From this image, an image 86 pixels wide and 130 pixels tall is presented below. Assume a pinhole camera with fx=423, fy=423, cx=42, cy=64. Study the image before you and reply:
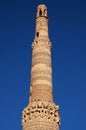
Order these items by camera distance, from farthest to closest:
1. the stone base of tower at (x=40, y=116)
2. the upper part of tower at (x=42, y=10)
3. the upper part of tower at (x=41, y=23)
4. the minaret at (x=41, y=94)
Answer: the upper part of tower at (x=42, y=10), the upper part of tower at (x=41, y=23), the minaret at (x=41, y=94), the stone base of tower at (x=40, y=116)

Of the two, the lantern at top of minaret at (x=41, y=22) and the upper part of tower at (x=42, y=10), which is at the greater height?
the upper part of tower at (x=42, y=10)

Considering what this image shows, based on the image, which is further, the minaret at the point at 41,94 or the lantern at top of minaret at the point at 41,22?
the lantern at top of minaret at the point at 41,22

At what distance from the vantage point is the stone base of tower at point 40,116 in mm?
29578

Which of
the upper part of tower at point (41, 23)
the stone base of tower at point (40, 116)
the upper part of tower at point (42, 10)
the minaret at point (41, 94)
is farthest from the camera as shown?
the upper part of tower at point (42, 10)

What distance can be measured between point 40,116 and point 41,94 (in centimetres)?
182

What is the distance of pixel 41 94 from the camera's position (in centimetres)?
3095

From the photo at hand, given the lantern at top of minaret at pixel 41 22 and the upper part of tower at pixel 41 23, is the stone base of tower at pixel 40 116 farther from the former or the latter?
the lantern at top of minaret at pixel 41 22

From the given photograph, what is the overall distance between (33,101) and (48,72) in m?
2.87

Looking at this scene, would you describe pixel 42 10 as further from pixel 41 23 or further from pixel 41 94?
pixel 41 94

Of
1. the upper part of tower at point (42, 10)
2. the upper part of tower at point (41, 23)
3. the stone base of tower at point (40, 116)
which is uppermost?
the upper part of tower at point (42, 10)

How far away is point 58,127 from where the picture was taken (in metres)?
30.4

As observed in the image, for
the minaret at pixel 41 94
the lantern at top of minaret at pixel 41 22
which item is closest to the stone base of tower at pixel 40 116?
the minaret at pixel 41 94

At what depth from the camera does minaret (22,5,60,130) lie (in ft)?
97.9

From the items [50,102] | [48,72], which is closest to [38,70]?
[48,72]
